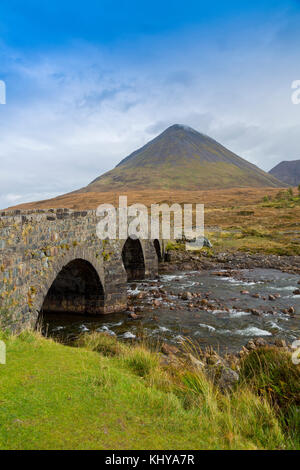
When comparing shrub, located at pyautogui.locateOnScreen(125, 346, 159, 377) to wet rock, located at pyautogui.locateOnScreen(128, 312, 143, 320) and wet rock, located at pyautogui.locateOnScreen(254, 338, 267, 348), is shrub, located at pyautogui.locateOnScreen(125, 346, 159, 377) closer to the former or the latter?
wet rock, located at pyautogui.locateOnScreen(254, 338, 267, 348)

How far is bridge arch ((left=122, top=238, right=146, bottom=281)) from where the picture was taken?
21.8 meters

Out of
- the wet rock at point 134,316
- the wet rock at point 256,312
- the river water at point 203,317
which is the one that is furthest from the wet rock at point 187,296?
the wet rock at point 134,316

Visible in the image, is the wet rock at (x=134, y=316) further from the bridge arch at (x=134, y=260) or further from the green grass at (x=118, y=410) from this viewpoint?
the bridge arch at (x=134, y=260)

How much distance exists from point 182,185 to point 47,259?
148m

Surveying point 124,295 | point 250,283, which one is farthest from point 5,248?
point 250,283

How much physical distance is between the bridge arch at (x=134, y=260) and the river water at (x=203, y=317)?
2.40m

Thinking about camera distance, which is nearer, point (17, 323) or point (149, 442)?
point (149, 442)

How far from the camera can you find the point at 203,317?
13.1 metres

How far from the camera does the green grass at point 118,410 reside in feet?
11.9

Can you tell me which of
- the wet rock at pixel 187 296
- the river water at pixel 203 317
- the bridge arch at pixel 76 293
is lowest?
the river water at pixel 203 317

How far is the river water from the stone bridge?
32.6 inches

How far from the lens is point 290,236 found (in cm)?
3878
